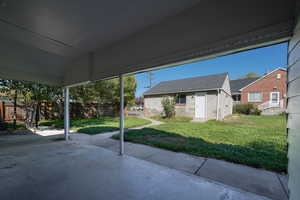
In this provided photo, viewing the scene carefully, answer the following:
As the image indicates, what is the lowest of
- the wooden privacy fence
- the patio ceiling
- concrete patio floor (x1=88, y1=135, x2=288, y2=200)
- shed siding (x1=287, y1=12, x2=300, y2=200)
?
concrete patio floor (x1=88, y1=135, x2=288, y2=200)

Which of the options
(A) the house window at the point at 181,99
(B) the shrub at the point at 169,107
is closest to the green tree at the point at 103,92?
(B) the shrub at the point at 169,107

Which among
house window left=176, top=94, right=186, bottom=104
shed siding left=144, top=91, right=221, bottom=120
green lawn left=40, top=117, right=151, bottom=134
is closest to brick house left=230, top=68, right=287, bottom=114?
shed siding left=144, top=91, right=221, bottom=120

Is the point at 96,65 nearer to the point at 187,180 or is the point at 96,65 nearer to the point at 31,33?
the point at 31,33

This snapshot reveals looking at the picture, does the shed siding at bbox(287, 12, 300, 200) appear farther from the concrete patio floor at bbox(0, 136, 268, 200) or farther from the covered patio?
the concrete patio floor at bbox(0, 136, 268, 200)

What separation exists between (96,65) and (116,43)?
2.96 ft

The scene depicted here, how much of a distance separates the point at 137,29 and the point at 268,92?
14.5 m

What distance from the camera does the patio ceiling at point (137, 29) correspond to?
1.43 meters

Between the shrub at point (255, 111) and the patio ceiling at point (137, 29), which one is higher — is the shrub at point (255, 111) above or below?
below

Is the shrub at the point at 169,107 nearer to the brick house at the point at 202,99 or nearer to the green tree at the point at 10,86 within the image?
the brick house at the point at 202,99

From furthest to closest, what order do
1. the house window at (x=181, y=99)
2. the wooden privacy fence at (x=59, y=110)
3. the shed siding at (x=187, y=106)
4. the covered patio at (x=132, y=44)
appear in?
the house window at (x=181, y=99) → the shed siding at (x=187, y=106) → the wooden privacy fence at (x=59, y=110) → the covered patio at (x=132, y=44)

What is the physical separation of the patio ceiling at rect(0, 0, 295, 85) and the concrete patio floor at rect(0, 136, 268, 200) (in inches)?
71.9

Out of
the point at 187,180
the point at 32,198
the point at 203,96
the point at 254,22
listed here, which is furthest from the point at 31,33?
the point at 203,96

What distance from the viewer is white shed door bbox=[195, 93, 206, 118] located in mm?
9024

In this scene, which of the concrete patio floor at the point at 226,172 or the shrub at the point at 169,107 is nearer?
the concrete patio floor at the point at 226,172
